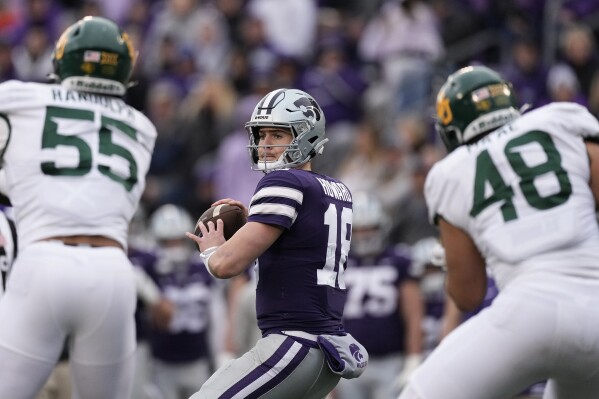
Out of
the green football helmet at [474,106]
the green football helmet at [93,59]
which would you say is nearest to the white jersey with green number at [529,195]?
the green football helmet at [474,106]

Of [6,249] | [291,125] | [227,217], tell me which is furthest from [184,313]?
[291,125]

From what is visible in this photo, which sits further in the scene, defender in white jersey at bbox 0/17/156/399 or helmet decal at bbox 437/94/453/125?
helmet decal at bbox 437/94/453/125

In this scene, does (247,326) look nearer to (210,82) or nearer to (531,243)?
(210,82)

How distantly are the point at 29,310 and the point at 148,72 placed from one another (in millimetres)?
9322

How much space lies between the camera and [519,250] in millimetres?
5309

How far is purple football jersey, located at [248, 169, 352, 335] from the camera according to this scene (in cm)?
493

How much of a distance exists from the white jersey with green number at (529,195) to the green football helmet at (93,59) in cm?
167

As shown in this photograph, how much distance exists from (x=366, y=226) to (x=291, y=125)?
16.8ft

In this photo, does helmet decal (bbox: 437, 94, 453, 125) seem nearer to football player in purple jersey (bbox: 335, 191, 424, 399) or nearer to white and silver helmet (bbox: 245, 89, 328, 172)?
white and silver helmet (bbox: 245, 89, 328, 172)

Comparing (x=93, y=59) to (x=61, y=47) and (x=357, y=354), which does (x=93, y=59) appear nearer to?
(x=61, y=47)

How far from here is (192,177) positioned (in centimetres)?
1380

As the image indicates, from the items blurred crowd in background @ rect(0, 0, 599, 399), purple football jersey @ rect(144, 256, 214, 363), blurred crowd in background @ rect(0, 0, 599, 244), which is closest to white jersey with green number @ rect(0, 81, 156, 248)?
blurred crowd in background @ rect(0, 0, 599, 399)

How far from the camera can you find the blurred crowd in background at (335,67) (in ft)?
40.0

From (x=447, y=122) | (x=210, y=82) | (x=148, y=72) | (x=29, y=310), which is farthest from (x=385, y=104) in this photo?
(x=29, y=310)
